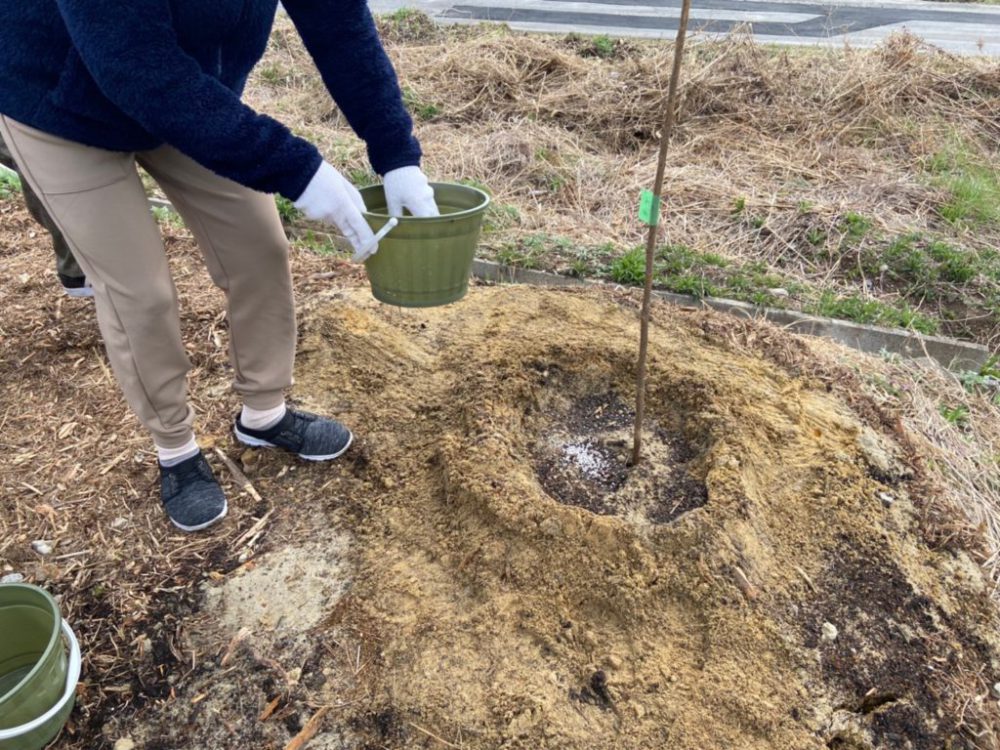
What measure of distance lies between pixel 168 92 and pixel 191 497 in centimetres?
118

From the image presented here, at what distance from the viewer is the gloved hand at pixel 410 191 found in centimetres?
200

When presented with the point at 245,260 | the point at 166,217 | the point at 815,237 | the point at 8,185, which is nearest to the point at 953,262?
the point at 815,237

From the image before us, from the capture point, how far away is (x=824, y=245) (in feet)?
12.2

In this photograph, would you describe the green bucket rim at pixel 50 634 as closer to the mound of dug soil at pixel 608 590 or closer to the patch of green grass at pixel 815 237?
the mound of dug soil at pixel 608 590

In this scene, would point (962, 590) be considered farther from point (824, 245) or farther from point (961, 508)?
point (824, 245)

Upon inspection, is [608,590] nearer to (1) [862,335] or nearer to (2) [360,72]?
(2) [360,72]

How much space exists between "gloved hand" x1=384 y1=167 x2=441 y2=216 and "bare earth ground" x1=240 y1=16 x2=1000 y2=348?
1.56m

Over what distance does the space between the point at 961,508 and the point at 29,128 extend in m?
2.76

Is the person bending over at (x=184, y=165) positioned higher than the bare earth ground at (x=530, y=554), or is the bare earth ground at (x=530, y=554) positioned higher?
the person bending over at (x=184, y=165)

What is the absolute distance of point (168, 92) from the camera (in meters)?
1.42

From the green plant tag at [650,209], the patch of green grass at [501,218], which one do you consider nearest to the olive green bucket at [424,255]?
the green plant tag at [650,209]

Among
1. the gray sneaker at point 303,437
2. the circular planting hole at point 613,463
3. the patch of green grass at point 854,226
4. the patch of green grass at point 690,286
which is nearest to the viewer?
the circular planting hole at point 613,463

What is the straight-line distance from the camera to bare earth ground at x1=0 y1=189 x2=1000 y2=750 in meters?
1.70

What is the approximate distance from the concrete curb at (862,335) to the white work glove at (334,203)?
5.96 ft
